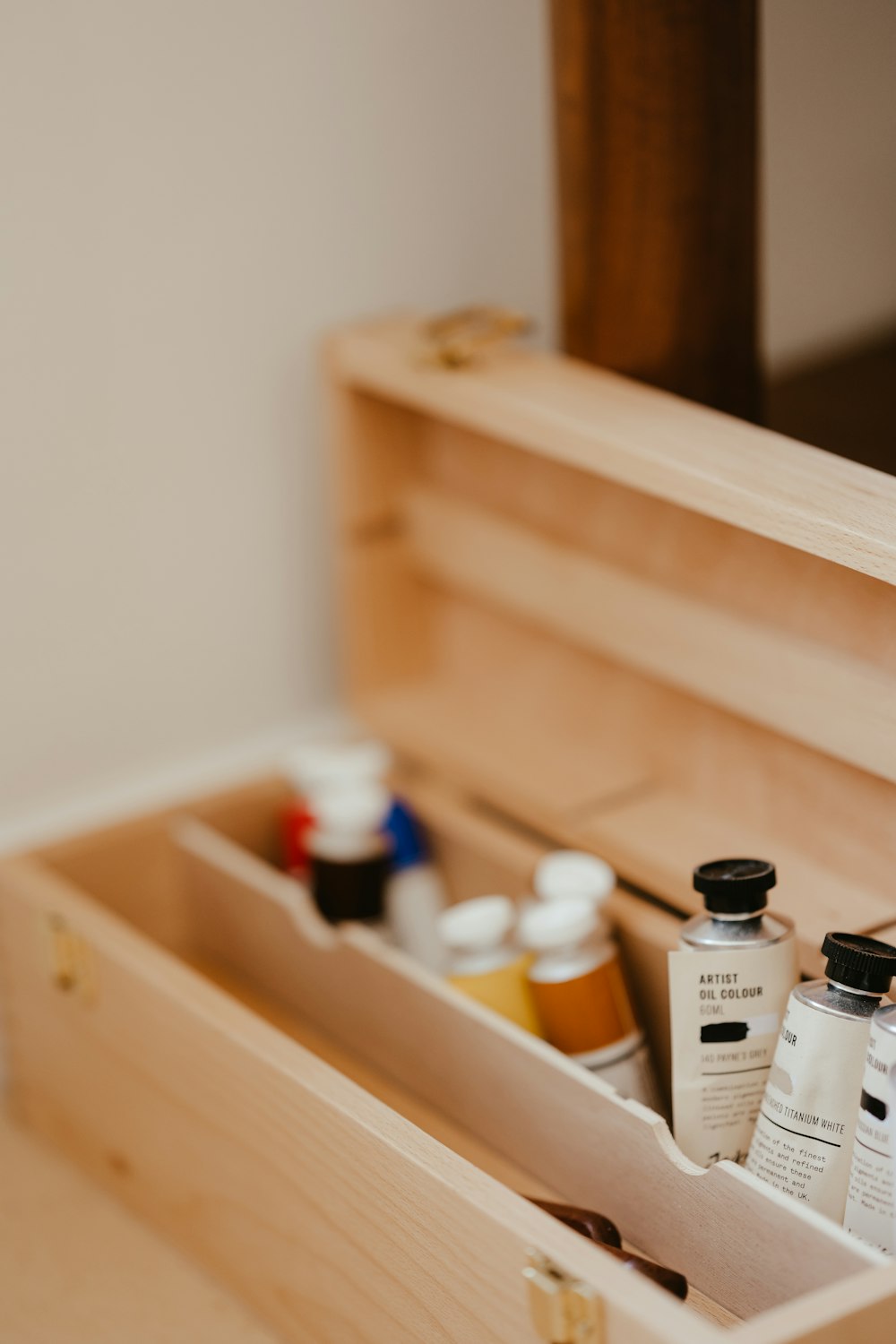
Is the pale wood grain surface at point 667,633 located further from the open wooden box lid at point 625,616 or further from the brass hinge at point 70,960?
the brass hinge at point 70,960

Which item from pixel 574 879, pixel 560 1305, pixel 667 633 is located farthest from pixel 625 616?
pixel 560 1305

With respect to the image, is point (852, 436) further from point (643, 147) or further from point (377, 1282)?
point (377, 1282)

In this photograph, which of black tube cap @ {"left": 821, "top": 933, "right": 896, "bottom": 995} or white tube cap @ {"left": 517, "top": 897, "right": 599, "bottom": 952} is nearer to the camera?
black tube cap @ {"left": 821, "top": 933, "right": 896, "bottom": 995}

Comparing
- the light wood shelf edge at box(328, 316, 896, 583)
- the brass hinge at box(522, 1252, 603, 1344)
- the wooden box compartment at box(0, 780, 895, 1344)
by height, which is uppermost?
the light wood shelf edge at box(328, 316, 896, 583)

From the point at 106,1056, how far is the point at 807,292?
0.52 meters

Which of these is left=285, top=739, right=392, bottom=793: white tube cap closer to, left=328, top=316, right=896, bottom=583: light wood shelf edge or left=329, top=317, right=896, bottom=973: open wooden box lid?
left=329, top=317, right=896, bottom=973: open wooden box lid

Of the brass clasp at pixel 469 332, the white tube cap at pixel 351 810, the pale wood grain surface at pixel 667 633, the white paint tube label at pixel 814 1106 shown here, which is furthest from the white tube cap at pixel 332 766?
the white paint tube label at pixel 814 1106

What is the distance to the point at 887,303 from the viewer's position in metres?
0.75

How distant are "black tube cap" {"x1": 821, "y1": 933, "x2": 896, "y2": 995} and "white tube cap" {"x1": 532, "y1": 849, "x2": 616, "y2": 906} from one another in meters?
0.16

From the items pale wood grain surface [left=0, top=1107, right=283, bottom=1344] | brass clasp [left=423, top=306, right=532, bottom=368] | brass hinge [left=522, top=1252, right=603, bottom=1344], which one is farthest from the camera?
brass clasp [left=423, top=306, right=532, bottom=368]

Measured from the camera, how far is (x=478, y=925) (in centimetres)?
77

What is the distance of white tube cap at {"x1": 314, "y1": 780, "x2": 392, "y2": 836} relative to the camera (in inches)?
34.6

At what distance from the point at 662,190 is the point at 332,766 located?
0.36 metres

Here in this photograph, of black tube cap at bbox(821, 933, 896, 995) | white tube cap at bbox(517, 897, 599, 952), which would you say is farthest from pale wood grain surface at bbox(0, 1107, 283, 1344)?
black tube cap at bbox(821, 933, 896, 995)
